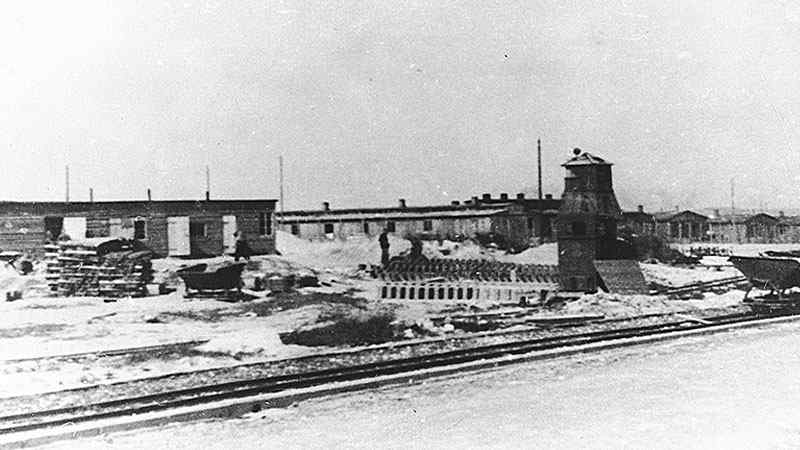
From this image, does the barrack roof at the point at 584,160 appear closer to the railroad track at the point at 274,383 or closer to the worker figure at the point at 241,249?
the railroad track at the point at 274,383

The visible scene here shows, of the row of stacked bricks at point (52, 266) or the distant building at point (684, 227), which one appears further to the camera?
the distant building at point (684, 227)

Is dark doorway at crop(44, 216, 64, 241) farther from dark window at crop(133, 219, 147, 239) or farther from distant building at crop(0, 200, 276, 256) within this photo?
dark window at crop(133, 219, 147, 239)

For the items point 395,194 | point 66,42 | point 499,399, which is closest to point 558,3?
point 395,194

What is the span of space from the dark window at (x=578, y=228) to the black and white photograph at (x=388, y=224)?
3.1 inches

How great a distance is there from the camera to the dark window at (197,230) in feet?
28.1

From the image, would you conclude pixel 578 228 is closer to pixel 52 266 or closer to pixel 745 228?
pixel 745 228

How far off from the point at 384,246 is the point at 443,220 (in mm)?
858

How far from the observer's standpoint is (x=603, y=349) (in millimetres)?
8992

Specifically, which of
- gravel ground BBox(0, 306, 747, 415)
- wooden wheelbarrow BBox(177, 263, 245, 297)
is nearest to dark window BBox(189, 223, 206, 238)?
wooden wheelbarrow BBox(177, 263, 245, 297)

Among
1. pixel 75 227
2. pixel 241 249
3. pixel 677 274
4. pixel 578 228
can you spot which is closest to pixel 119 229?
pixel 75 227

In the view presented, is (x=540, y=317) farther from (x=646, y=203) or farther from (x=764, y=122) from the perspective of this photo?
(x=764, y=122)

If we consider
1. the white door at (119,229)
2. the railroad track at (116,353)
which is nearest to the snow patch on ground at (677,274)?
the railroad track at (116,353)

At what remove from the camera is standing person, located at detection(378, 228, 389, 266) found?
28.3 ft

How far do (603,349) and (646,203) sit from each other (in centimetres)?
251
